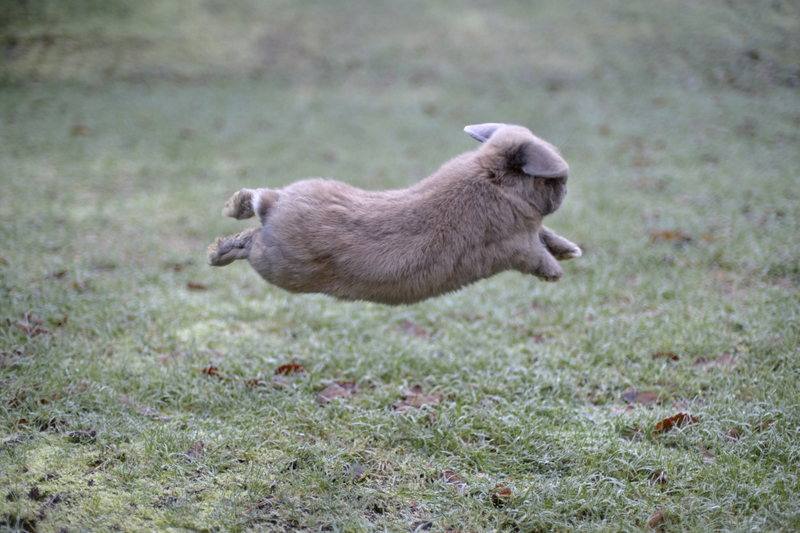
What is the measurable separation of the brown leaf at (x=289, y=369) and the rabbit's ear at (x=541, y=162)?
7.13ft

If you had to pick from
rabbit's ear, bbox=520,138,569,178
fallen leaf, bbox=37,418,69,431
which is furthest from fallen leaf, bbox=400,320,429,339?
fallen leaf, bbox=37,418,69,431

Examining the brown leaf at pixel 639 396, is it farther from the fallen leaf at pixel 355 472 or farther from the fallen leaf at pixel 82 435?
the fallen leaf at pixel 82 435

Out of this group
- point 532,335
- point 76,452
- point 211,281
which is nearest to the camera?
point 76,452

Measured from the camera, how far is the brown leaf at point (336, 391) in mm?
3747

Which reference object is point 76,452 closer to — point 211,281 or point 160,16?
point 211,281

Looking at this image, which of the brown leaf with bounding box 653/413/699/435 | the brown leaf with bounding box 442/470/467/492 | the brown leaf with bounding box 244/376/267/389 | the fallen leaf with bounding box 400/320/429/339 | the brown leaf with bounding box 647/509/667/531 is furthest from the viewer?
the fallen leaf with bounding box 400/320/429/339

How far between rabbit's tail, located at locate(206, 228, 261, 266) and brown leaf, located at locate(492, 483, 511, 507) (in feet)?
6.17

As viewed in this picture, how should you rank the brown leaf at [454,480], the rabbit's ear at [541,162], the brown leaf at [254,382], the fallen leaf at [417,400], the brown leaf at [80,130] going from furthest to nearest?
the brown leaf at [80,130], the brown leaf at [254,382], the fallen leaf at [417,400], the brown leaf at [454,480], the rabbit's ear at [541,162]

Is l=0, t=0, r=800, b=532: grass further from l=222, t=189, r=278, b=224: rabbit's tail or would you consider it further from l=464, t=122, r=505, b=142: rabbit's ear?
l=464, t=122, r=505, b=142: rabbit's ear

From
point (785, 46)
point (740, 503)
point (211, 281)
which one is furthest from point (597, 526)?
point (785, 46)

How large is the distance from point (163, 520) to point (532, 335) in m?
3.02

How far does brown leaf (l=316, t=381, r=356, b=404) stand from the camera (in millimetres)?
3747

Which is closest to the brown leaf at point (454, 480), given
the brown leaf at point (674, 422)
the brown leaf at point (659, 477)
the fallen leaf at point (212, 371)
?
the brown leaf at point (659, 477)

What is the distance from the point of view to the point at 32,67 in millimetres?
11617
